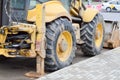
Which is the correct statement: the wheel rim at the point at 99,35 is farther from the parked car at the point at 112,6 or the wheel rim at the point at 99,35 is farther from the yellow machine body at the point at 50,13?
the parked car at the point at 112,6

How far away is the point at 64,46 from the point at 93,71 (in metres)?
0.96

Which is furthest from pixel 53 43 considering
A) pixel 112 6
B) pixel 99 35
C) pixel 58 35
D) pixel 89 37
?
pixel 112 6

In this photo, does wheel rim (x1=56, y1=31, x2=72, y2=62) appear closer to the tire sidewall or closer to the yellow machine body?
the tire sidewall

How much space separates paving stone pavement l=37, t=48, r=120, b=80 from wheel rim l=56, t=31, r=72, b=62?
0.34 m

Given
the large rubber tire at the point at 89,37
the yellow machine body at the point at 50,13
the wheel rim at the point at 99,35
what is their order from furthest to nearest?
the wheel rim at the point at 99,35 < the large rubber tire at the point at 89,37 < the yellow machine body at the point at 50,13

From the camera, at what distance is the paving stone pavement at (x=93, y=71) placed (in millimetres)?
8148

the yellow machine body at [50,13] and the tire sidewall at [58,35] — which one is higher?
the yellow machine body at [50,13]

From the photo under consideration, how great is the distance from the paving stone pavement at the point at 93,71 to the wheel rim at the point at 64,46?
1.10 ft

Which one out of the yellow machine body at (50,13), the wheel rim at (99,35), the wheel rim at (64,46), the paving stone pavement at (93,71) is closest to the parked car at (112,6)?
the wheel rim at (99,35)

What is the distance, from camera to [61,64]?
29.3 feet

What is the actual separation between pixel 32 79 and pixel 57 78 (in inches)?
21.5

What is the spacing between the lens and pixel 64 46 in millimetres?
9133

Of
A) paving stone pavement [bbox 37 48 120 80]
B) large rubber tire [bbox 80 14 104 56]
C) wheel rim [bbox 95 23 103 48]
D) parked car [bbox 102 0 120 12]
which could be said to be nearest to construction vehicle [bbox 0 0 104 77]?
paving stone pavement [bbox 37 48 120 80]

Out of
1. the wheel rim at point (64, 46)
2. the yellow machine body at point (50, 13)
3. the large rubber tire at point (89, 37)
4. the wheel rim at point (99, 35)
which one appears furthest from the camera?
the wheel rim at point (99, 35)
